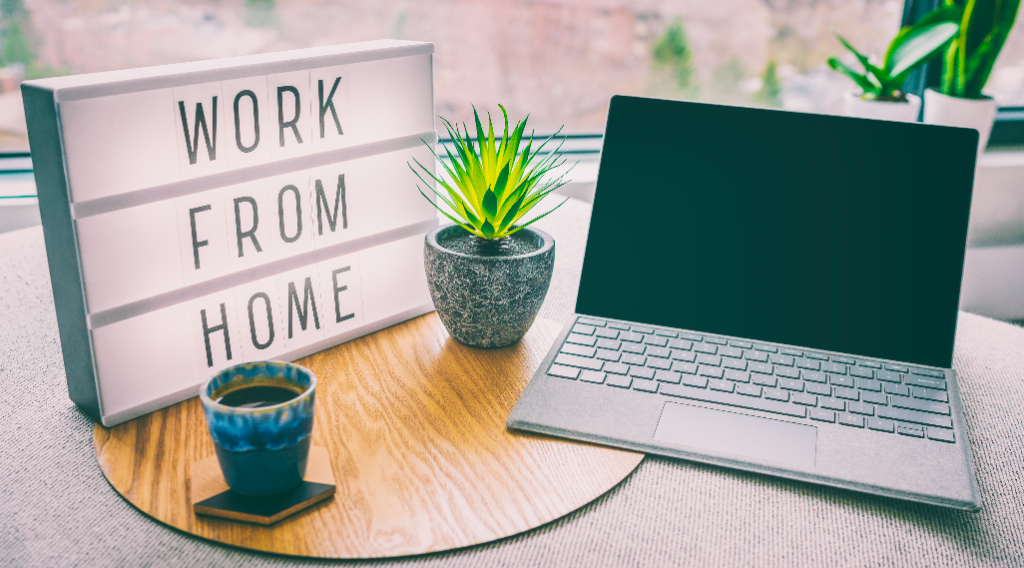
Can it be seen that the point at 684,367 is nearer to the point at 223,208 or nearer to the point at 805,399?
the point at 805,399

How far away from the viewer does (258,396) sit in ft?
1.81

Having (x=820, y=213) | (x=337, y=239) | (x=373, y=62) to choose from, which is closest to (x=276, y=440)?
(x=337, y=239)

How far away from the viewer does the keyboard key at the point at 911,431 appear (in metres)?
0.64

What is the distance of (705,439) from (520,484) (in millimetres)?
167

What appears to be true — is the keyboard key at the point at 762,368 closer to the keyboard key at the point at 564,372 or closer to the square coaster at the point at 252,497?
the keyboard key at the point at 564,372

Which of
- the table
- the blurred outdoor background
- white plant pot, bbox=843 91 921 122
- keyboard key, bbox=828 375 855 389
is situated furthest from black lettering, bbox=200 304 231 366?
white plant pot, bbox=843 91 921 122

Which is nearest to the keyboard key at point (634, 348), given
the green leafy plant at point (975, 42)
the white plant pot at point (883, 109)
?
the white plant pot at point (883, 109)

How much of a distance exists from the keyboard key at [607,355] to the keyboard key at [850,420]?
0.21m

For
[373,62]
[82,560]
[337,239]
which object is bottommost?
[82,560]

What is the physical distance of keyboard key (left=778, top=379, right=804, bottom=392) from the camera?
27.8 inches

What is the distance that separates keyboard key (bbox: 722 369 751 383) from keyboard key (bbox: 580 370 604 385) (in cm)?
12

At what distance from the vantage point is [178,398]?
2.25 feet

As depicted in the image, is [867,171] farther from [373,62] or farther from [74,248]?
[74,248]

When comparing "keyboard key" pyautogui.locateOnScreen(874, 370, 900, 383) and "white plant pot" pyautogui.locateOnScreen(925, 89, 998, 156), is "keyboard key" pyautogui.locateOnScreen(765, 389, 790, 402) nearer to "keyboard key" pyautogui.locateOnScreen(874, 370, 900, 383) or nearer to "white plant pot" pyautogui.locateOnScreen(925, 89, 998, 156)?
"keyboard key" pyautogui.locateOnScreen(874, 370, 900, 383)
